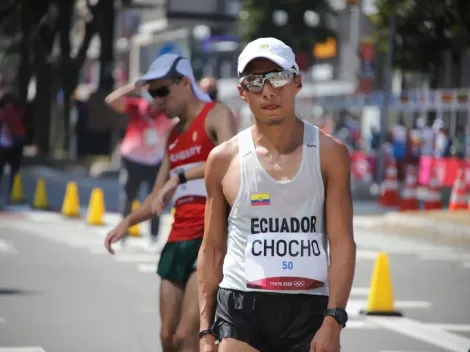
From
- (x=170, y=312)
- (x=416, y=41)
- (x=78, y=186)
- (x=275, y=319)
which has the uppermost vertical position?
(x=416, y=41)

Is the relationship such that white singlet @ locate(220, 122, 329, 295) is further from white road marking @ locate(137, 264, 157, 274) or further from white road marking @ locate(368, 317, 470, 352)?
white road marking @ locate(137, 264, 157, 274)

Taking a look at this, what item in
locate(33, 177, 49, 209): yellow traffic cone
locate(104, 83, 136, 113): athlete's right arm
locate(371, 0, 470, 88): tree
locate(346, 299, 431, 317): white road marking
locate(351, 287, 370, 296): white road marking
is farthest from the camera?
locate(371, 0, 470, 88): tree

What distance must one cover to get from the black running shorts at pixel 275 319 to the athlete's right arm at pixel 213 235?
0.13 meters

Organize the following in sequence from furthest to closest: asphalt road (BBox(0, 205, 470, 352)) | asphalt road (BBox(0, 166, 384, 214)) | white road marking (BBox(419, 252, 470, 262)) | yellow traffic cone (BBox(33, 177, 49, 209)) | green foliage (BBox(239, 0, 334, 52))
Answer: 1. green foliage (BBox(239, 0, 334, 52))
2. asphalt road (BBox(0, 166, 384, 214))
3. yellow traffic cone (BBox(33, 177, 49, 209))
4. white road marking (BBox(419, 252, 470, 262))
5. asphalt road (BBox(0, 205, 470, 352))

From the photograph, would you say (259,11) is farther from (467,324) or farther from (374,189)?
(467,324)

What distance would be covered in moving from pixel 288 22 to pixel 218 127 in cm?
5943

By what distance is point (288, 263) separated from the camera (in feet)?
17.4

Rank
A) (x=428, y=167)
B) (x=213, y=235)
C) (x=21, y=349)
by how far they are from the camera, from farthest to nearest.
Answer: (x=428, y=167), (x=21, y=349), (x=213, y=235)

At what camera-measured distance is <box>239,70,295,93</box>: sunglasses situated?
17.0 ft

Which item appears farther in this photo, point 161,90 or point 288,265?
point 161,90

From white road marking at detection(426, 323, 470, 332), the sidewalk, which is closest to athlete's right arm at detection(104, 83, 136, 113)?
white road marking at detection(426, 323, 470, 332)

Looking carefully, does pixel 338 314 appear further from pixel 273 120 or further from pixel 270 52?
pixel 270 52

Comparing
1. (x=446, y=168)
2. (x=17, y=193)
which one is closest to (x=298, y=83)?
(x=17, y=193)

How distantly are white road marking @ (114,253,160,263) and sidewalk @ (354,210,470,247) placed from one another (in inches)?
194
